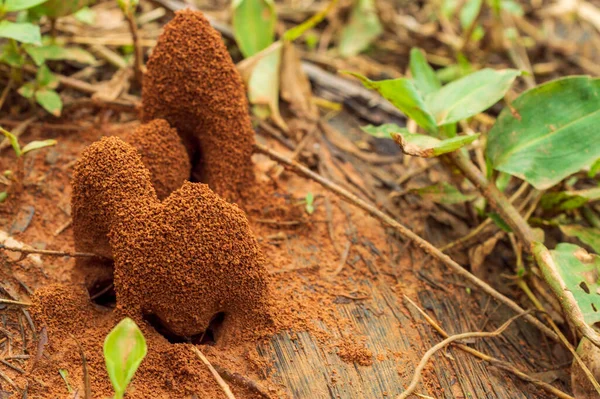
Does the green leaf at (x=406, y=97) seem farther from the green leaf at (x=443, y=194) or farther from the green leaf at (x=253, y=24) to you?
the green leaf at (x=253, y=24)

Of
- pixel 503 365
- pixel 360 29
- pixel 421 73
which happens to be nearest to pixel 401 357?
pixel 503 365

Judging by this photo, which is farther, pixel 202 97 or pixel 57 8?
pixel 57 8

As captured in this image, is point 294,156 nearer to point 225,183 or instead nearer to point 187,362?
point 225,183

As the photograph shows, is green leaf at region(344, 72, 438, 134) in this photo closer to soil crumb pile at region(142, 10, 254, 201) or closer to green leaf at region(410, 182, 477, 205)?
green leaf at region(410, 182, 477, 205)

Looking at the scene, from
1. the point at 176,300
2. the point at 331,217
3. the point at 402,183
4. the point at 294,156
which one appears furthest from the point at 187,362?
the point at 402,183

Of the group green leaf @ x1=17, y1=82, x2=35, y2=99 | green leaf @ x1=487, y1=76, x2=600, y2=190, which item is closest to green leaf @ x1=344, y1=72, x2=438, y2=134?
green leaf @ x1=487, y1=76, x2=600, y2=190

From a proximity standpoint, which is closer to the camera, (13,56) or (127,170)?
(127,170)

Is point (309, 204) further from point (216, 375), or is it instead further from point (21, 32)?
point (21, 32)
